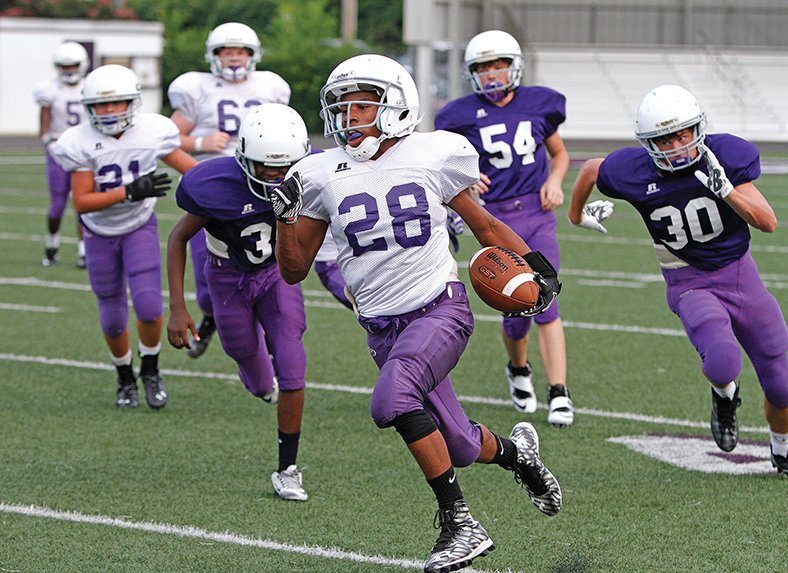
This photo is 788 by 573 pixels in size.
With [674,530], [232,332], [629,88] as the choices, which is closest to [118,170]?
[232,332]

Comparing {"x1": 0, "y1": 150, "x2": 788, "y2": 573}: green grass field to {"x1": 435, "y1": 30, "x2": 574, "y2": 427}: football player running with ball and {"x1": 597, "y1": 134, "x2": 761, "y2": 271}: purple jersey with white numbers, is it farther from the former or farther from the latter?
{"x1": 597, "y1": 134, "x2": 761, "y2": 271}: purple jersey with white numbers

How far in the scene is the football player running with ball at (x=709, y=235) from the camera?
15.6 ft

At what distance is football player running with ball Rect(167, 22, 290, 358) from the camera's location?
733cm

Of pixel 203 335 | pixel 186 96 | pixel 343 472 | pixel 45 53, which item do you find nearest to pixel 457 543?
pixel 343 472

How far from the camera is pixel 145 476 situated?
16.8 feet

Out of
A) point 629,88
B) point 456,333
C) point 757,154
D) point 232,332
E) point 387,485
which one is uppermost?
point 757,154

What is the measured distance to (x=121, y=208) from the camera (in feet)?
20.7

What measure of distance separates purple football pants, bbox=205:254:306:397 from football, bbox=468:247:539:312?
1.09 meters

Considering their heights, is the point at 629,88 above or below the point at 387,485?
below

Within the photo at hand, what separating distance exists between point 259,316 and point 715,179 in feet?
5.74

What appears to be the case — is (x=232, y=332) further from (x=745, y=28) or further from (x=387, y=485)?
(x=745, y=28)

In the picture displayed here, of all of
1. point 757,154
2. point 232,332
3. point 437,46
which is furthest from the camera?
point 437,46

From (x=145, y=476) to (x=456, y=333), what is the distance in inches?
64.1

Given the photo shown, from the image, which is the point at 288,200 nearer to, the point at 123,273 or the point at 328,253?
the point at 328,253
